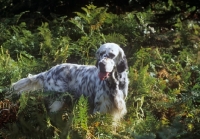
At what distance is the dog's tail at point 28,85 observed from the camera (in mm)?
5672

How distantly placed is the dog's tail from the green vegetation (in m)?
0.14

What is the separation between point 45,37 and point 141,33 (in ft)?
5.54

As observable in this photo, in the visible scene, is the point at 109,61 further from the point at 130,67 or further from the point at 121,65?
the point at 130,67

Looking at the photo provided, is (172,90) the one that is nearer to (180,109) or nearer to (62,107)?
(180,109)

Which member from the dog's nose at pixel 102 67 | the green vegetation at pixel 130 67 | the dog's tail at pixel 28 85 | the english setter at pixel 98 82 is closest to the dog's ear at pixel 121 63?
the english setter at pixel 98 82

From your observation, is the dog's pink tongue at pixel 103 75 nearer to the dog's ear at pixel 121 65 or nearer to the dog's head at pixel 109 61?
the dog's head at pixel 109 61

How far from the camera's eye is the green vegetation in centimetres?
470

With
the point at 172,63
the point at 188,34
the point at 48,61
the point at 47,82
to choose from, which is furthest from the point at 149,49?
the point at 47,82

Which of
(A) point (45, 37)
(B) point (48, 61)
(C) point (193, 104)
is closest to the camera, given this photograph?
(C) point (193, 104)

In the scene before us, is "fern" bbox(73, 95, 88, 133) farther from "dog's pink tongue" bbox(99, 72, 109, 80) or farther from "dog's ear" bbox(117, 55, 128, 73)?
"dog's ear" bbox(117, 55, 128, 73)

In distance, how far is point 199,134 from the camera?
414cm

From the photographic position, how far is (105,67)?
4.73 m

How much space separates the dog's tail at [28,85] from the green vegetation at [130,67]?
139mm

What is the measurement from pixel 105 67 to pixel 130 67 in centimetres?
148
